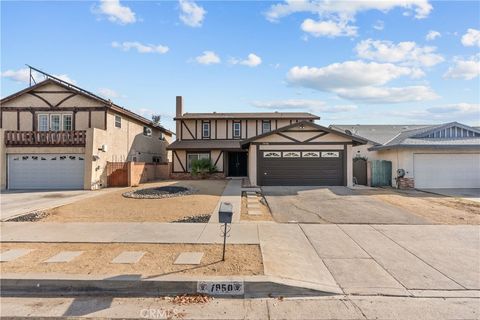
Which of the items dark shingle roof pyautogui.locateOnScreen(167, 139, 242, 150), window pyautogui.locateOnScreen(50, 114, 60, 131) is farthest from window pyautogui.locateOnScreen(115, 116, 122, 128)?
dark shingle roof pyautogui.locateOnScreen(167, 139, 242, 150)

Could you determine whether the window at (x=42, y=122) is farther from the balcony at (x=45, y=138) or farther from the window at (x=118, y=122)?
the window at (x=118, y=122)

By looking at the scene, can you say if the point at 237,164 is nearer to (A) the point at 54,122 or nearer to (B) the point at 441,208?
(A) the point at 54,122

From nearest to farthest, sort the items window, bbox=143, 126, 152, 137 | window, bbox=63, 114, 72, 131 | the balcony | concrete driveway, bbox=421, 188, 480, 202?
concrete driveway, bbox=421, 188, 480, 202
the balcony
window, bbox=63, 114, 72, 131
window, bbox=143, 126, 152, 137

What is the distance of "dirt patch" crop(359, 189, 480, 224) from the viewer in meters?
9.62

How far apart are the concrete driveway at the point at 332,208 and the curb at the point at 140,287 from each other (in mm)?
4658

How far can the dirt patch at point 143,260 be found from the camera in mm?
5184

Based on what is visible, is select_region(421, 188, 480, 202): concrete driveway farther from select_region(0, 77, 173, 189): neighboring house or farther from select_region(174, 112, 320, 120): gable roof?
select_region(0, 77, 173, 189): neighboring house

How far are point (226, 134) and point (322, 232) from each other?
19.3 meters

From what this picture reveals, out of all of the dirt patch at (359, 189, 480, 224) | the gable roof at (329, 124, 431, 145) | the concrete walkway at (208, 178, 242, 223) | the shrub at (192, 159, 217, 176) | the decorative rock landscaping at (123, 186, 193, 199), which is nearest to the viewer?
the concrete walkway at (208, 178, 242, 223)

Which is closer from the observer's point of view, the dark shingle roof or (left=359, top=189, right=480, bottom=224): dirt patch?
(left=359, top=189, right=480, bottom=224): dirt patch

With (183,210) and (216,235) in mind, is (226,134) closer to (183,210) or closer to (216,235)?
(183,210)

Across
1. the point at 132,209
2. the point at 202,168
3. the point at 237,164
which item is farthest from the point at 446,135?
the point at 132,209

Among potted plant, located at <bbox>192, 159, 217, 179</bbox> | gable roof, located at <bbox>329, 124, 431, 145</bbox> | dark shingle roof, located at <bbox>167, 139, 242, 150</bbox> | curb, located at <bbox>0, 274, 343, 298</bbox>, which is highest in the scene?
gable roof, located at <bbox>329, 124, 431, 145</bbox>

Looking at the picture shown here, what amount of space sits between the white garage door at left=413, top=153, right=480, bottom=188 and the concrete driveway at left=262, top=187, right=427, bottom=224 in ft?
21.7
